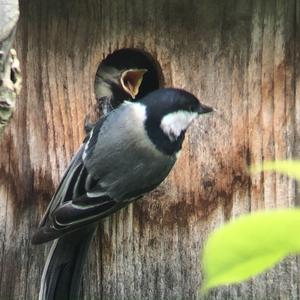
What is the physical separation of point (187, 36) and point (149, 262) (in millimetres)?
647

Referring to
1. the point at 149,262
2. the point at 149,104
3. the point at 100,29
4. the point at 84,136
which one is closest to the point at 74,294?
the point at 149,262

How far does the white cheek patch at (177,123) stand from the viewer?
1833 millimetres

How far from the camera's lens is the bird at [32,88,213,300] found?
5.67 feet

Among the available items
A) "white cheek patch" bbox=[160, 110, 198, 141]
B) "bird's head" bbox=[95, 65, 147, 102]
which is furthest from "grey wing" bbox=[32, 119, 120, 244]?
"bird's head" bbox=[95, 65, 147, 102]

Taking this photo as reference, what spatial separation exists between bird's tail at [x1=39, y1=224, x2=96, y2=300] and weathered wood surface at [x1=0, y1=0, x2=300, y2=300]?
7 cm

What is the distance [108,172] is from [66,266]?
29cm

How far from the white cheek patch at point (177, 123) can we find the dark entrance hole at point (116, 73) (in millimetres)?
198

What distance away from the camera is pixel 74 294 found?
1861mm

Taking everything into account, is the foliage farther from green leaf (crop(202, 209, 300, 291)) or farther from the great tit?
the great tit

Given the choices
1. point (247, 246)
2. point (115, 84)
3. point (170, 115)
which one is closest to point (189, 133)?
point (170, 115)

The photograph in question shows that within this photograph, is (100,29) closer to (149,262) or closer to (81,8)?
(81,8)

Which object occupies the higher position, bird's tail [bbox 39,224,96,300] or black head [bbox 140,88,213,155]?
black head [bbox 140,88,213,155]

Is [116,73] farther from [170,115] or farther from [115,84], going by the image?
[170,115]

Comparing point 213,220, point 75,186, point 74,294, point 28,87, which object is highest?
point 28,87
